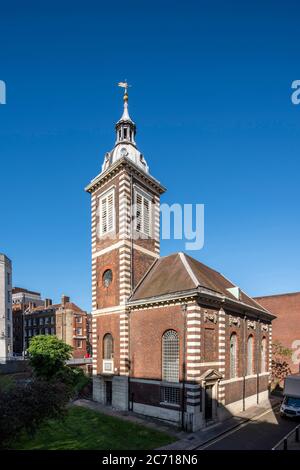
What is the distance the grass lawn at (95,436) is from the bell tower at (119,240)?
432 cm

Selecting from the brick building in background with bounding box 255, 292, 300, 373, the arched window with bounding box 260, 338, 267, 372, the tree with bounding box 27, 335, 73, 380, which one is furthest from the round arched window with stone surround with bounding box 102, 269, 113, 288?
the brick building in background with bounding box 255, 292, 300, 373

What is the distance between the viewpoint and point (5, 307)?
57.5m

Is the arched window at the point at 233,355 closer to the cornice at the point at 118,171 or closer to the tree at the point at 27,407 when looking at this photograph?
the cornice at the point at 118,171

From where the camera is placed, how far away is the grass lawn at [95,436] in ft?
58.0

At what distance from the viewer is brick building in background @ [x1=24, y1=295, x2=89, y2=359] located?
67.1m

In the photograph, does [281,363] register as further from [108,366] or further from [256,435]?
[108,366]

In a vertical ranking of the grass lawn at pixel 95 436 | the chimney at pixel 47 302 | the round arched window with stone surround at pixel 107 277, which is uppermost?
the round arched window with stone surround at pixel 107 277

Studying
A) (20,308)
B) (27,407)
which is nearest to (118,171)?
(27,407)

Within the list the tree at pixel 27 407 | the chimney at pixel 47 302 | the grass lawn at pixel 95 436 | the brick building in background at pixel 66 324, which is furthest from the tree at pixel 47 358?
the chimney at pixel 47 302

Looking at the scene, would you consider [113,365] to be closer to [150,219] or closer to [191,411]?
[191,411]

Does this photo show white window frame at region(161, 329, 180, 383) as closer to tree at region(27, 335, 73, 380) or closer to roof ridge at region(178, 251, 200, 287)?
roof ridge at region(178, 251, 200, 287)
